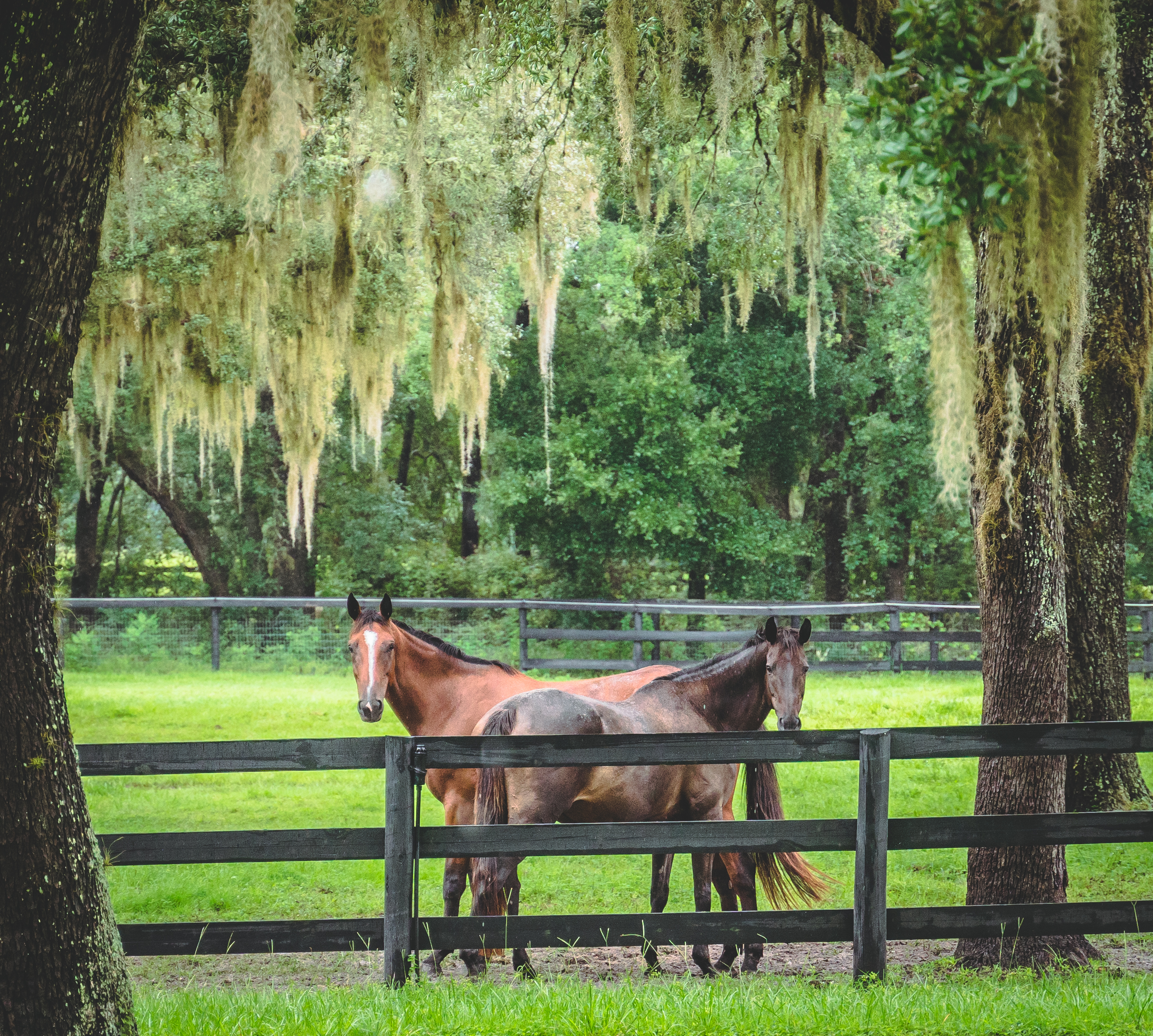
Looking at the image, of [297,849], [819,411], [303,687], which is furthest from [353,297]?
[819,411]

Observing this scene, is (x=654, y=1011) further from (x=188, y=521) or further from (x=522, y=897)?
(x=188, y=521)

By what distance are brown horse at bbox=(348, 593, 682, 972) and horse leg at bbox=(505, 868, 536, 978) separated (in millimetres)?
1299

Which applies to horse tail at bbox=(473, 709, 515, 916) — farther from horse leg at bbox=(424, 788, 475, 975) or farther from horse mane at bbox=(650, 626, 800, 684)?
horse mane at bbox=(650, 626, 800, 684)

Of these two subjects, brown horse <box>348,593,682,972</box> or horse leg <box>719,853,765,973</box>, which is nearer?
horse leg <box>719,853,765,973</box>

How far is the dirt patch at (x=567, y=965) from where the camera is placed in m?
5.29

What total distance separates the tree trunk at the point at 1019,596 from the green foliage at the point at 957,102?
1.44m

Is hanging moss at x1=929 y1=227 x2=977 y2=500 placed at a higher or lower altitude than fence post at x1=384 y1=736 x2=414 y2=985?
higher

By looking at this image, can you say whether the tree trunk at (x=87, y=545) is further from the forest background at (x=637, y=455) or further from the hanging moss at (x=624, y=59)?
the hanging moss at (x=624, y=59)

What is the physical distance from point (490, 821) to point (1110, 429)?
4.72m

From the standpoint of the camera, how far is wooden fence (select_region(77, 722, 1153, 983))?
14.0ft

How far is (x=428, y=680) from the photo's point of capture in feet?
22.6

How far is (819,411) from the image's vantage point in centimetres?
2266

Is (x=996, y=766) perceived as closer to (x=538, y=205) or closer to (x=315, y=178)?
(x=538, y=205)

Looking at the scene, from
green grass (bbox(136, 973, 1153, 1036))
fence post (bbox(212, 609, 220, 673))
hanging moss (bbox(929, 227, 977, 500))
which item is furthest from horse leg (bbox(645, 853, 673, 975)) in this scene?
fence post (bbox(212, 609, 220, 673))
